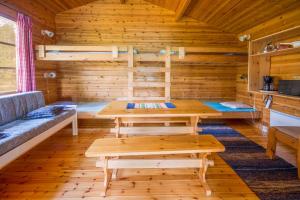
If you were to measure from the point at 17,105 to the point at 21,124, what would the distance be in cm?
54

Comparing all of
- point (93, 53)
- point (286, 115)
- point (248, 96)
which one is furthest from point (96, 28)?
point (286, 115)

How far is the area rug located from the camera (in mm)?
2125

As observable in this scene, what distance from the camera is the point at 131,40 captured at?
17.5 feet

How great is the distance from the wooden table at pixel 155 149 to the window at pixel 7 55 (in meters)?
2.44

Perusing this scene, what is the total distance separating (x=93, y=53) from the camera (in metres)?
4.03

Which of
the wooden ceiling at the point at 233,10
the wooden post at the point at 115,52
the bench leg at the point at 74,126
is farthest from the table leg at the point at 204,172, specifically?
the bench leg at the point at 74,126

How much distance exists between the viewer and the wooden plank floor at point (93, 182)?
6.89ft

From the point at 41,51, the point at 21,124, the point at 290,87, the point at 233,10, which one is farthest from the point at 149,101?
the point at 233,10

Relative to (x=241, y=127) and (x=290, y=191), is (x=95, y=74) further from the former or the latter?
(x=290, y=191)

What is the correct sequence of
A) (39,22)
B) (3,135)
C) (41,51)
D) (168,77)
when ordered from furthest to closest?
(39,22) < (41,51) < (168,77) < (3,135)

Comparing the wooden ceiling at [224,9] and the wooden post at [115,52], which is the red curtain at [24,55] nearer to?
the wooden ceiling at [224,9]

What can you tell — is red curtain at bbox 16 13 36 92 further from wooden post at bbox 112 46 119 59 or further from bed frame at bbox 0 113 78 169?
wooden post at bbox 112 46 119 59

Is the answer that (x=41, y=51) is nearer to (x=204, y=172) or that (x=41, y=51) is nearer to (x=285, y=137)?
(x=204, y=172)

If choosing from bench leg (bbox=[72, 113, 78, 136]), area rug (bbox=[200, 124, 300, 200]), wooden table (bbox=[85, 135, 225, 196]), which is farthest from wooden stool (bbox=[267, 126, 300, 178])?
bench leg (bbox=[72, 113, 78, 136])
